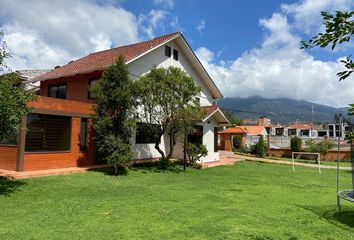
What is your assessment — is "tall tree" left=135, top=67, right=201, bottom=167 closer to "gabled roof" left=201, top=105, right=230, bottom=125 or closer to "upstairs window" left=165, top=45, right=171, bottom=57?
"gabled roof" left=201, top=105, right=230, bottom=125

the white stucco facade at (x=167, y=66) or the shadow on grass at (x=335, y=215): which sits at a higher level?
the white stucco facade at (x=167, y=66)

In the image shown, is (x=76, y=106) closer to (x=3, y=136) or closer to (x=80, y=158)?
(x=80, y=158)

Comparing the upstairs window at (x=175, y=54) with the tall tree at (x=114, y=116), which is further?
the upstairs window at (x=175, y=54)

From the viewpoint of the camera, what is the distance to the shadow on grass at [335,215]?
24.8 ft

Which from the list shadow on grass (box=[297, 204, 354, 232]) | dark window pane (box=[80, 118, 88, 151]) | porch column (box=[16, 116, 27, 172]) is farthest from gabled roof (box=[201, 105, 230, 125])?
shadow on grass (box=[297, 204, 354, 232])

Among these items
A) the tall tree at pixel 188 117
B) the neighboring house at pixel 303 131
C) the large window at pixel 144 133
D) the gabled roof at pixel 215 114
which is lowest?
the large window at pixel 144 133

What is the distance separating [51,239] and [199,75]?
21809mm

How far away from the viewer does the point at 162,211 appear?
26.8 ft

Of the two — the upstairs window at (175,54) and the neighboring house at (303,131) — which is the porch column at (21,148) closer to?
the upstairs window at (175,54)

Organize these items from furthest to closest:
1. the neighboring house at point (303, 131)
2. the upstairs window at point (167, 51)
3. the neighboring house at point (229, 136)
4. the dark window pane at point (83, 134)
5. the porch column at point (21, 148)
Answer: the neighboring house at point (303, 131)
the neighboring house at point (229, 136)
the upstairs window at point (167, 51)
the dark window pane at point (83, 134)
the porch column at point (21, 148)

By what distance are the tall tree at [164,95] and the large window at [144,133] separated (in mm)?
338

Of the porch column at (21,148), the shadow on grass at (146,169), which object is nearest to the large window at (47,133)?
the porch column at (21,148)

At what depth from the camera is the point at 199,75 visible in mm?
26406

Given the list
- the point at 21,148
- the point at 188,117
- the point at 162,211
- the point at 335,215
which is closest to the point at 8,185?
the point at 21,148
